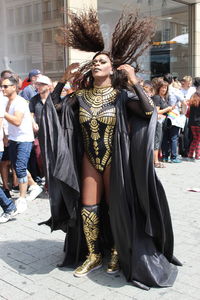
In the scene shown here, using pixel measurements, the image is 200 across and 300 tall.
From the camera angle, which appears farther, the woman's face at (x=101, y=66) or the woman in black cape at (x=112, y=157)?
the woman's face at (x=101, y=66)

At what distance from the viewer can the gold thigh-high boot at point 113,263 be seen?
3.64 meters

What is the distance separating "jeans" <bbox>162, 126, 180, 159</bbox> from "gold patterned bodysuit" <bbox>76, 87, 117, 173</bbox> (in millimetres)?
6189

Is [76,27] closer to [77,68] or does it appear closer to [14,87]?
[77,68]

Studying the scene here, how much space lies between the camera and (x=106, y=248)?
3.99 meters

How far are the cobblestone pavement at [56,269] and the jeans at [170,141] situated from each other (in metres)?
3.88

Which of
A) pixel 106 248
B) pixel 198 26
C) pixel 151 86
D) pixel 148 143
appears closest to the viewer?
pixel 148 143

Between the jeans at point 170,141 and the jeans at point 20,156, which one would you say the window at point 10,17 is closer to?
the jeans at point 170,141

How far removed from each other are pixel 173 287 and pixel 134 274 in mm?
343

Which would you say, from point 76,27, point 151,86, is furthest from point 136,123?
point 151,86

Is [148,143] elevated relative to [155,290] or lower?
elevated

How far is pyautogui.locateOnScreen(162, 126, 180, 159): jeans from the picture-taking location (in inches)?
374

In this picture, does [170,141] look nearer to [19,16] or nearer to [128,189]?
[19,16]

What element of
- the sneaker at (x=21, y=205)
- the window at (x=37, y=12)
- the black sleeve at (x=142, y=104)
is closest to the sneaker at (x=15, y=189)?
the sneaker at (x=21, y=205)

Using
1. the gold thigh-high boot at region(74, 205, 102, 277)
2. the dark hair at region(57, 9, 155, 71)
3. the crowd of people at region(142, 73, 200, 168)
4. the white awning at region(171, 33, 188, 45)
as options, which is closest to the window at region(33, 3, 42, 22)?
the crowd of people at region(142, 73, 200, 168)
